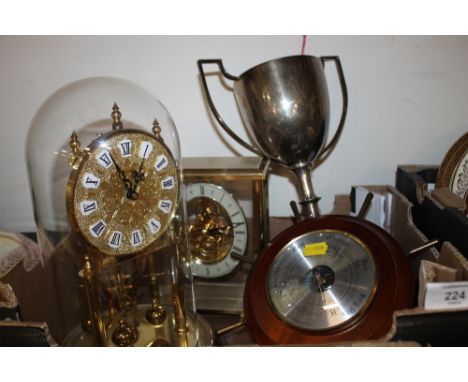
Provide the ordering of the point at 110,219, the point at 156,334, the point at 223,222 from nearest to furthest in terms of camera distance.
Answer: the point at 110,219, the point at 156,334, the point at 223,222

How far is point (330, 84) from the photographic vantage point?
3.36 feet

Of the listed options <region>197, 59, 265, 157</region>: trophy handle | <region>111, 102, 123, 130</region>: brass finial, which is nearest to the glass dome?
<region>111, 102, 123, 130</region>: brass finial

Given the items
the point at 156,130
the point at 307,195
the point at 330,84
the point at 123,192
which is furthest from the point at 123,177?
the point at 330,84

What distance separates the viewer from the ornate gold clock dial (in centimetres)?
68

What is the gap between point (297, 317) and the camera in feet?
2.36

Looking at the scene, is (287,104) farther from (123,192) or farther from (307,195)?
(123,192)

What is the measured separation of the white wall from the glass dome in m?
0.25

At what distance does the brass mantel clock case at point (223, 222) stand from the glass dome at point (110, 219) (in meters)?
0.07

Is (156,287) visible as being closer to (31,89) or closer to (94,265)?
(94,265)

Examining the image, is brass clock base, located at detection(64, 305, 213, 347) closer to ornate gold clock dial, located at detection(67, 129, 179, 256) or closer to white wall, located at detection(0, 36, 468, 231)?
ornate gold clock dial, located at detection(67, 129, 179, 256)

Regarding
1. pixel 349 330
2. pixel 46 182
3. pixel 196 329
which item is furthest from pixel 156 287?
pixel 349 330

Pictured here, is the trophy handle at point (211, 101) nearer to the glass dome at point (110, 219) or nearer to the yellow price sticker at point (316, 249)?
the glass dome at point (110, 219)

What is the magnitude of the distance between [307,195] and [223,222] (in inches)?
8.2

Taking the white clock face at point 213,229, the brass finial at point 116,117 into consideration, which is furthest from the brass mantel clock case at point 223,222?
the brass finial at point 116,117
